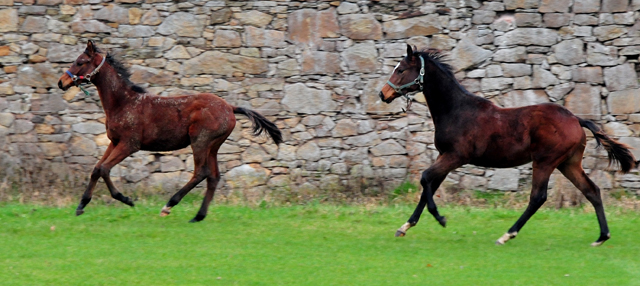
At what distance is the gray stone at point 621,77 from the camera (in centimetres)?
1180

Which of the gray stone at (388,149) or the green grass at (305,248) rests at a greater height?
the green grass at (305,248)

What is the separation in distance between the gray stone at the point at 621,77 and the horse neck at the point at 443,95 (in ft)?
14.2

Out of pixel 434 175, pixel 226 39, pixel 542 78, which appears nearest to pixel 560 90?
pixel 542 78

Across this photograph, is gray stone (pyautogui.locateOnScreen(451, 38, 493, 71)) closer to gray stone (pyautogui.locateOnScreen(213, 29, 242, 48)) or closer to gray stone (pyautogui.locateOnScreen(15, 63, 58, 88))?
gray stone (pyautogui.locateOnScreen(213, 29, 242, 48))

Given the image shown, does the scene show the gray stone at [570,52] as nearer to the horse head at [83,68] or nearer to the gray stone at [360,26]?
the gray stone at [360,26]

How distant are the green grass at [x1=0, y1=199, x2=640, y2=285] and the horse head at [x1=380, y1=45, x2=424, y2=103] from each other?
5.23ft

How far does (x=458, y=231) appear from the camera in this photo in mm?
8930

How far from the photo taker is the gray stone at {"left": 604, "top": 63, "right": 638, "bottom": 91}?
464 inches

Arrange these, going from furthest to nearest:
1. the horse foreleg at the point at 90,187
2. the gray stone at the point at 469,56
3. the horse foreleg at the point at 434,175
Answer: the gray stone at the point at 469,56, the horse foreleg at the point at 90,187, the horse foreleg at the point at 434,175

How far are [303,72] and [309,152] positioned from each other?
1.27 meters

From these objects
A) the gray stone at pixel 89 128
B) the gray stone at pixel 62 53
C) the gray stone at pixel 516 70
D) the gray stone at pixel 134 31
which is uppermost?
the gray stone at pixel 134 31

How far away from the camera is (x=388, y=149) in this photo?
39.9 ft

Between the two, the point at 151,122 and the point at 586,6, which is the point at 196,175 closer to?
the point at 151,122

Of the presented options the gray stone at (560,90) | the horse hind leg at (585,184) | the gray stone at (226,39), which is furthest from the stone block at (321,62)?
the horse hind leg at (585,184)
